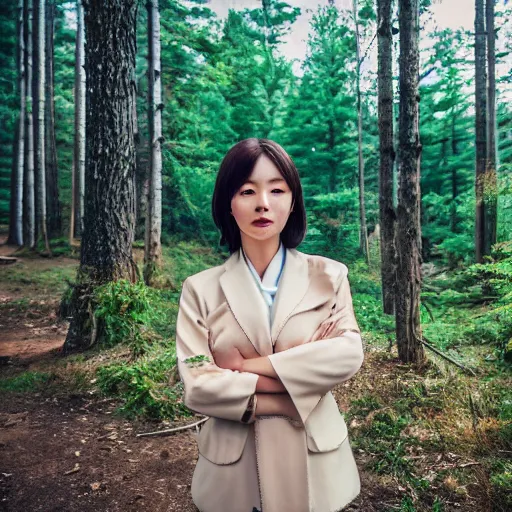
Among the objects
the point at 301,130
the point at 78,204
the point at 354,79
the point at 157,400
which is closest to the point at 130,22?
the point at 157,400

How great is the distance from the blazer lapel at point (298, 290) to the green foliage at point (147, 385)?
227 centimetres

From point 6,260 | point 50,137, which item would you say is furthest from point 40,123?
point 6,260

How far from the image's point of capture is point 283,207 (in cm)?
140

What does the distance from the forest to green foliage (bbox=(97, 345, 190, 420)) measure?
0.06 feet

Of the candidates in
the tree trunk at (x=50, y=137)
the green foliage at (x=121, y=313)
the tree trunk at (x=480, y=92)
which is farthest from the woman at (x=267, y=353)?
the tree trunk at (x=50, y=137)

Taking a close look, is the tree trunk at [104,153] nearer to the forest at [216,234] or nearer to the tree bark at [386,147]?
the forest at [216,234]

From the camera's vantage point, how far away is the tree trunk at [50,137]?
10773 mm

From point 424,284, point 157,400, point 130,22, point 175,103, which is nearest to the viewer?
point 157,400

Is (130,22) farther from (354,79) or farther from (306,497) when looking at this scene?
(354,79)

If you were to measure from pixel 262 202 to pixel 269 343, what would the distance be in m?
0.39

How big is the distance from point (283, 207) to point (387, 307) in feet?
15.3

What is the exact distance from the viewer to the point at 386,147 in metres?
5.21

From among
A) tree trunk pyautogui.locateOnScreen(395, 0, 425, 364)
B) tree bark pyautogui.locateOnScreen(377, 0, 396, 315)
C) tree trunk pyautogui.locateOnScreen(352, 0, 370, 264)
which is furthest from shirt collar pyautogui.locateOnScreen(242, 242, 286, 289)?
tree trunk pyautogui.locateOnScreen(352, 0, 370, 264)

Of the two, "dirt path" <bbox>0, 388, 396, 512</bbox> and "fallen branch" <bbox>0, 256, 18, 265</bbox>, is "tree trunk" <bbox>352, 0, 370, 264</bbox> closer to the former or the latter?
"fallen branch" <bbox>0, 256, 18, 265</bbox>
